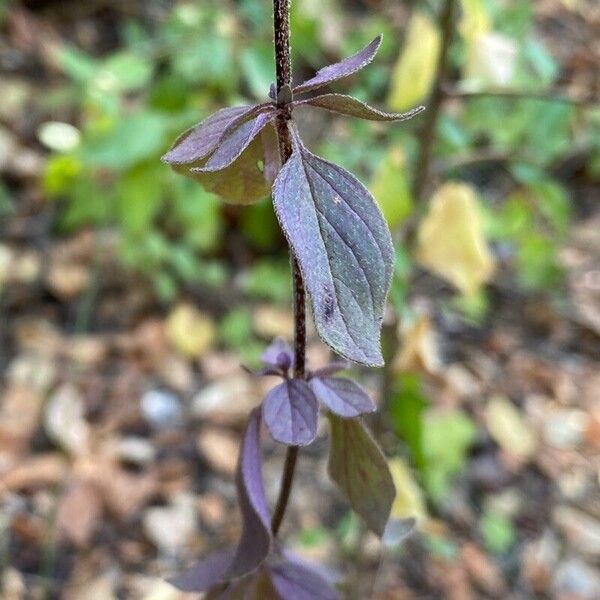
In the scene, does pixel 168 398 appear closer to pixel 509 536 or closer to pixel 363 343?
pixel 509 536

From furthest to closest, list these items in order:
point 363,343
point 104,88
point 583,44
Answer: point 583,44 → point 104,88 → point 363,343

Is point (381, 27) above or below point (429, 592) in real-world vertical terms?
above

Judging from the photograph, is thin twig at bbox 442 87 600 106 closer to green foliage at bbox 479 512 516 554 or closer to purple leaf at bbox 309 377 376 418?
purple leaf at bbox 309 377 376 418

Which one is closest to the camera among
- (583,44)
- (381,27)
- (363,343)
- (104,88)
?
(363,343)

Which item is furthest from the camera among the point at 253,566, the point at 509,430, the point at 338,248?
the point at 509,430

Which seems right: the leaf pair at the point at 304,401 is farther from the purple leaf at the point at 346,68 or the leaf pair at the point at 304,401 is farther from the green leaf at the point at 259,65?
the green leaf at the point at 259,65

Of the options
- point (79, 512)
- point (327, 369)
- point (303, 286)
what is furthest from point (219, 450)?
point (303, 286)

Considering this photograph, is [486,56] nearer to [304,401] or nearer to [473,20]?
[473,20]

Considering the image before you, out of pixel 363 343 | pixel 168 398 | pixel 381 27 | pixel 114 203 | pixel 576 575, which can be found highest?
pixel 381 27

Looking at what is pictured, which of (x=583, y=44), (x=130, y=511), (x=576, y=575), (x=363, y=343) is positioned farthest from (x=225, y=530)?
(x=583, y=44)
